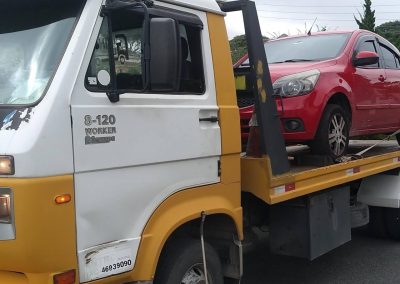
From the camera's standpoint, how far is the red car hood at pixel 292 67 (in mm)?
5254

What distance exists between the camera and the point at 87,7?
2.88 m

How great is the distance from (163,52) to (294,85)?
2.50 meters

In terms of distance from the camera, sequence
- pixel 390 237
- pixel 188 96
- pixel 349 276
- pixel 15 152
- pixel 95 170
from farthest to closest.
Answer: pixel 390 237 < pixel 349 276 < pixel 188 96 < pixel 95 170 < pixel 15 152

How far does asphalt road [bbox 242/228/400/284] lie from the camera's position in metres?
5.65

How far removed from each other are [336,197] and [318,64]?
137cm

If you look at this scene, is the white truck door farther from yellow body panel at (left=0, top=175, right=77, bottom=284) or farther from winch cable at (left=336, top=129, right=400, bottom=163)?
winch cable at (left=336, top=129, right=400, bottom=163)

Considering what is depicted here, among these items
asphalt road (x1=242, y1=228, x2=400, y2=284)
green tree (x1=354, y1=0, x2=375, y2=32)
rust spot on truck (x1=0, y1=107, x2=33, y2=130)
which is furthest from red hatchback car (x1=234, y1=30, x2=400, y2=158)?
green tree (x1=354, y1=0, x2=375, y2=32)

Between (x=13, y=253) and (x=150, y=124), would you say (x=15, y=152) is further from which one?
(x=150, y=124)

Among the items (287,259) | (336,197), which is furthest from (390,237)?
(336,197)

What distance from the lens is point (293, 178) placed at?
14.3 ft

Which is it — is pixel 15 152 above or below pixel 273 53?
below

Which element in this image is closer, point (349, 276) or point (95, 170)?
point (95, 170)

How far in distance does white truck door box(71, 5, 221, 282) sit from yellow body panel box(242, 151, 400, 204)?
0.68m

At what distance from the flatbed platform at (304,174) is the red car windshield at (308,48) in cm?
101
